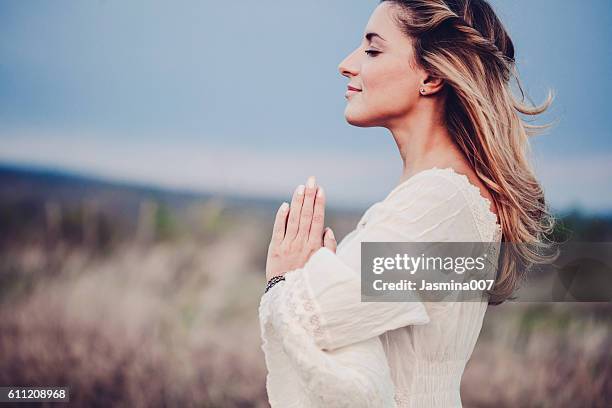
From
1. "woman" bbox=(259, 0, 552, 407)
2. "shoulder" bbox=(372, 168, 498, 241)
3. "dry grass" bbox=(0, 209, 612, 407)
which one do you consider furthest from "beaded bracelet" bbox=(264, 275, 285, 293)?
"dry grass" bbox=(0, 209, 612, 407)

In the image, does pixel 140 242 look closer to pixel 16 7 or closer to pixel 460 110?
pixel 16 7

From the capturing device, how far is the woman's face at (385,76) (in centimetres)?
123

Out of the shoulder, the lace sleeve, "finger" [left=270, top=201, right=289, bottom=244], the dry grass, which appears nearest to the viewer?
the lace sleeve

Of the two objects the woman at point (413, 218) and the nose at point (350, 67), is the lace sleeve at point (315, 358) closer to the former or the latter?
the woman at point (413, 218)

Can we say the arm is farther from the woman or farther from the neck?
the neck

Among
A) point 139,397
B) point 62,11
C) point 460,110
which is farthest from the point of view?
point 62,11

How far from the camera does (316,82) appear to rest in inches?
129

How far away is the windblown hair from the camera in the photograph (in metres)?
1.19

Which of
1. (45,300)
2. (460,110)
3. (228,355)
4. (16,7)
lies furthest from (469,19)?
(16,7)

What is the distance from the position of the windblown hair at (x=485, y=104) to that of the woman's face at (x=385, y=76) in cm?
2

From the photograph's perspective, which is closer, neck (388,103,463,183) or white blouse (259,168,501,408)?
white blouse (259,168,501,408)

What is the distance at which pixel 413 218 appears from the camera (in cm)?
104

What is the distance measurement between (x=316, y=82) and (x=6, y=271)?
5.45ft

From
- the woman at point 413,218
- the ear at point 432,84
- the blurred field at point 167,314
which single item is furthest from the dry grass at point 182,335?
the ear at point 432,84
